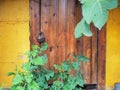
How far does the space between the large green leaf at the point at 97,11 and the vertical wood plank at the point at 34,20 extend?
6.10 ft

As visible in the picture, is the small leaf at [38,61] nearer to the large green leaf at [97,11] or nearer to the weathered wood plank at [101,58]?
the weathered wood plank at [101,58]

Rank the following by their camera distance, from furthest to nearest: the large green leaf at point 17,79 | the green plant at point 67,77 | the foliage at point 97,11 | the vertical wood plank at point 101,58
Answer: the vertical wood plank at point 101,58
the green plant at point 67,77
the large green leaf at point 17,79
the foliage at point 97,11

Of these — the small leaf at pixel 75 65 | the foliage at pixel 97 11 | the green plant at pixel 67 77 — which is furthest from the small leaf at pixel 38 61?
the foliage at pixel 97 11

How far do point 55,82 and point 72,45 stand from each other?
652mm

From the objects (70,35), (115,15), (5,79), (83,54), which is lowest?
(5,79)

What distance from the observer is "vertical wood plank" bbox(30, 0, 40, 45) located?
413 cm

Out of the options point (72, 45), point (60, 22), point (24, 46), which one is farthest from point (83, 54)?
point (24, 46)

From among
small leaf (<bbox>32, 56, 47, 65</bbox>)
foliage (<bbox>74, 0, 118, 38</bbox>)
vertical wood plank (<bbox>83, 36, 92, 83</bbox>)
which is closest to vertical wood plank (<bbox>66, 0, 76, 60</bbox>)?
vertical wood plank (<bbox>83, 36, 92, 83</bbox>)

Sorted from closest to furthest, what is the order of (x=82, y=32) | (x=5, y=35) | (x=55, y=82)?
(x=82, y=32), (x=55, y=82), (x=5, y=35)

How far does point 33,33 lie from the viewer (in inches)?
164

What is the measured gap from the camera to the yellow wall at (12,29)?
4.13 m

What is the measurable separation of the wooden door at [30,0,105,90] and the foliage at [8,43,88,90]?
227mm

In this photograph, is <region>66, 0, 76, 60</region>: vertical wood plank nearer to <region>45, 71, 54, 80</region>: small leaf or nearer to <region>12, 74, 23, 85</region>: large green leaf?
<region>45, 71, 54, 80</region>: small leaf

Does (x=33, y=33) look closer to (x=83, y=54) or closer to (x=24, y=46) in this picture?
(x=24, y=46)
